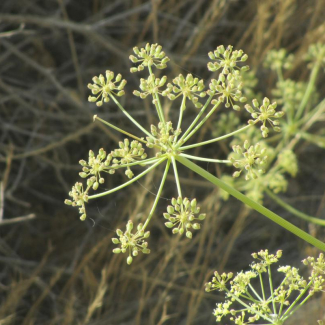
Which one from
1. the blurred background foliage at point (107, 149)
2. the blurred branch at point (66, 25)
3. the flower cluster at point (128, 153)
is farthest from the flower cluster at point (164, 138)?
the blurred branch at point (66, 25)

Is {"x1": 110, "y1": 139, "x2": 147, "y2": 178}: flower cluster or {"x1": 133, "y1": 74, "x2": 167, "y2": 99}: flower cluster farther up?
{"x1": 133, "y1": 74, "x2": 167, "y2": 99}: flower cluster

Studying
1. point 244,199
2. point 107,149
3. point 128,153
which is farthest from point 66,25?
point 244,199

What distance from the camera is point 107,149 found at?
156 inches

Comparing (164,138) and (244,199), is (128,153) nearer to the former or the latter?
(164,138)

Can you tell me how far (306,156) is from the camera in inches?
172

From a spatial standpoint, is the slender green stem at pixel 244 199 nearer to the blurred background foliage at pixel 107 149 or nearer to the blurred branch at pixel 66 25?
the blurred background foliage at pixel 107 149

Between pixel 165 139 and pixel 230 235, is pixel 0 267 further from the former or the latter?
pixel 165 139

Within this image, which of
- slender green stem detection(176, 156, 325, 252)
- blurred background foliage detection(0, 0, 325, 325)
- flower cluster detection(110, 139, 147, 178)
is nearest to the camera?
slender green stem detection(176, 156, 325, 252)

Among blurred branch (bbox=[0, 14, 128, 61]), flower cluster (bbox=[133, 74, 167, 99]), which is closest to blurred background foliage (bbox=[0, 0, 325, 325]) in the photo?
blurred branch (bbox=[0, 14, 128, 61])

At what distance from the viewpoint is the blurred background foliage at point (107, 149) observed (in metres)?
3.44

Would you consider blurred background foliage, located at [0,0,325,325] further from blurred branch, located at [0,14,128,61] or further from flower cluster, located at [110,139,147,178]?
flower cluster, located at [110,139,147,178]

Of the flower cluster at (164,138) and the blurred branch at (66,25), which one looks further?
the blurred branch at (66,25)

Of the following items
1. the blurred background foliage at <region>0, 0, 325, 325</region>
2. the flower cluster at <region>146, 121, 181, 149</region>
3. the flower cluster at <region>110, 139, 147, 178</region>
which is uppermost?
the blurred background foliage at <region>0, 0, 325, 325</region>

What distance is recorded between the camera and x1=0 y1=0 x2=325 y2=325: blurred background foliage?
11.3 feet
